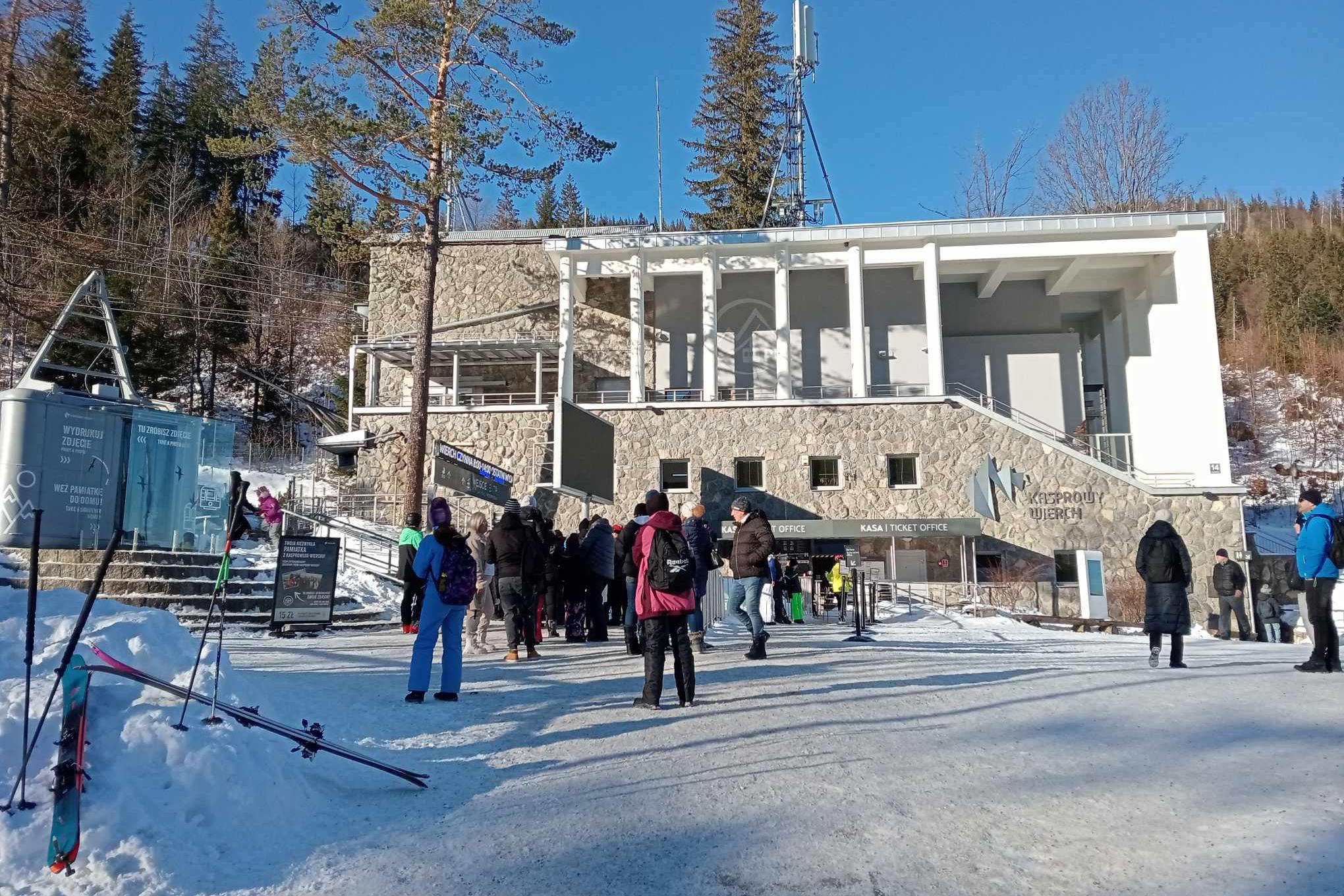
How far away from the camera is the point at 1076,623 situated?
64.6 feet

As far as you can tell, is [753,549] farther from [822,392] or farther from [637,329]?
[822,392]

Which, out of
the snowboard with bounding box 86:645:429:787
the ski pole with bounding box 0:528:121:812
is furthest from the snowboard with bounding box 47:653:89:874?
the snowboard with bounding box 86:645:429:787

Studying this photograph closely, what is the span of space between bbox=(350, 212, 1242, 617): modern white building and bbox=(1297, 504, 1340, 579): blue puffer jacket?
1640 centimetres

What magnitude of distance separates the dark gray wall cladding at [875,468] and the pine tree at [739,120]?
21433mm

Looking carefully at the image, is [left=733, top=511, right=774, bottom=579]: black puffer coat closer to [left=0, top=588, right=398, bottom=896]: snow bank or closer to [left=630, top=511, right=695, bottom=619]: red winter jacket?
[left=630, top=511, right=695, bottom=619]: red winter jacket

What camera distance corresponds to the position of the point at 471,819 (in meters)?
4.41

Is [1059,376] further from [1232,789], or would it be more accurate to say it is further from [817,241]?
[1232,789]

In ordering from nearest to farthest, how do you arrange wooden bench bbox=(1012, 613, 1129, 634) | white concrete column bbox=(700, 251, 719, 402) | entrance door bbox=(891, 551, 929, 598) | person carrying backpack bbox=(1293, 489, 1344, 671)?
person carrying backpack bbox=(1293, 489, 1344, 671) → wooden bench bbox=(1012, 613, 1129, 634) → entrance door bbox=(891, 551, 929, 598) → white concrete column bbox=(700, 251, 719, 402)

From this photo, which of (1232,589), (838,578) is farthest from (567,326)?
(1232,589)

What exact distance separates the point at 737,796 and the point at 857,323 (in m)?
23.9

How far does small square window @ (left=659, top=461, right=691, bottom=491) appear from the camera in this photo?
27.4 meters

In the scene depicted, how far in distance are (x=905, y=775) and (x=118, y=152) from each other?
51.5m

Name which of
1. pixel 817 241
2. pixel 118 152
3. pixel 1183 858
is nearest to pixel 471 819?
pixel 1183 858

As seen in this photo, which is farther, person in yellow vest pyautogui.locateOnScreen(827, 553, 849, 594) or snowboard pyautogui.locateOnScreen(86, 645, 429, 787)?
person in yellow vest pyautogui.locateOnScreen(827, 553, 849, 594)
